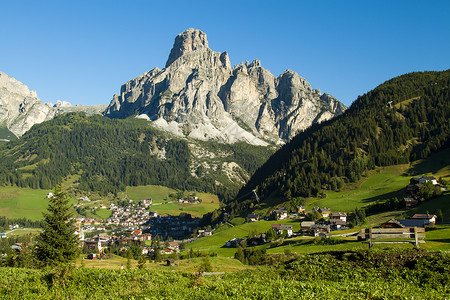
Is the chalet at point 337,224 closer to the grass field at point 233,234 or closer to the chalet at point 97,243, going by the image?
the grass field at point 233,234

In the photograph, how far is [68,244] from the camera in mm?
42750

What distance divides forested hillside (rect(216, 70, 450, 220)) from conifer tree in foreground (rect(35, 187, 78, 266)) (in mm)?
116860

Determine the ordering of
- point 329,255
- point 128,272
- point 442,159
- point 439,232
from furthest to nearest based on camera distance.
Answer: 1. point 442,159
2. point 439,232
3. point 329,255
4. point 128,272

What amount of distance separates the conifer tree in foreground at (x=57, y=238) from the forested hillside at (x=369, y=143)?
383ft

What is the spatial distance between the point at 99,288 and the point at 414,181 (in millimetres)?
116546

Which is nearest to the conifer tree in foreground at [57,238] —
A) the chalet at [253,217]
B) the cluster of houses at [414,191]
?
the cluster of houses at [414,191]

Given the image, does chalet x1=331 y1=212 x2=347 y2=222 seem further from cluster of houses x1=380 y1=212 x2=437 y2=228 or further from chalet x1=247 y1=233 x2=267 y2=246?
cluster of houses x1=380 y1=212 x2=437 y2=228

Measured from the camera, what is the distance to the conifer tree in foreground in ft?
137

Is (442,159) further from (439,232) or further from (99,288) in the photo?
(99,288)

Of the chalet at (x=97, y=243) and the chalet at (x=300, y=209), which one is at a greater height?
the chalet at (x=300, y=209)

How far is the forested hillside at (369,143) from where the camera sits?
150 metres

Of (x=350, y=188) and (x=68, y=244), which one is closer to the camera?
(x=68, y=244)

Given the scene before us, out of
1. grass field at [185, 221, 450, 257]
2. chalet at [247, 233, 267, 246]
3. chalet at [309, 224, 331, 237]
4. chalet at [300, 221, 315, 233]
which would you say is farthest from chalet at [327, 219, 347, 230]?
chalet at [247, 233, 267, 246]

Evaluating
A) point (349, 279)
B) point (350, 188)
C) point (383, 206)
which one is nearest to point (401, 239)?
point (349, 279)
